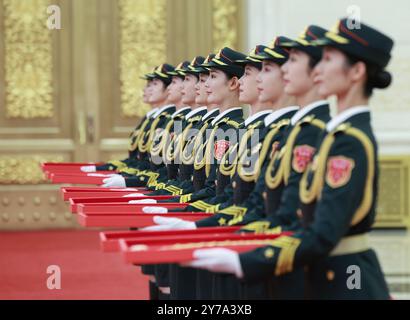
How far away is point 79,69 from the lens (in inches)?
397

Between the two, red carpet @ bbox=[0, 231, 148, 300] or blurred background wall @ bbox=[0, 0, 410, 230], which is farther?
blurred background wall @ bbox=[0, 0, 410, 230]

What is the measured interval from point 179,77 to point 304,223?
3.41 meters

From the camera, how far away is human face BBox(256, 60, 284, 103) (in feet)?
11.5

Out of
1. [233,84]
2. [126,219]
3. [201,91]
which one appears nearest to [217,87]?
[233,84]

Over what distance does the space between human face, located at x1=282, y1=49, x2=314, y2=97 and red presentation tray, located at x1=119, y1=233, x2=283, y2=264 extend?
1.81 feet

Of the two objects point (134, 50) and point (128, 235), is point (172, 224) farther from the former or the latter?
point (134, 50)

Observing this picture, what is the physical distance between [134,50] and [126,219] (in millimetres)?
6868

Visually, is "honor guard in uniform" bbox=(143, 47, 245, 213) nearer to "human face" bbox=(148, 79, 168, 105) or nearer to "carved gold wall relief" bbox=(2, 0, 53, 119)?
"human face" bbox=(148, 79, 168, 105)

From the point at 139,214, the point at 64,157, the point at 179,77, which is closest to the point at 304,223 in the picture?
the point at 139,214

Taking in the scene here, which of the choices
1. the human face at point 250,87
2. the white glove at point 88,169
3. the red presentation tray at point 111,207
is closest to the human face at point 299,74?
the human face at point 250,87

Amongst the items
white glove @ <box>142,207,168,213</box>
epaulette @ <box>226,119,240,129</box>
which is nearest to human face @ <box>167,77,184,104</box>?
epaulette @ <box>226,119,240,129</box>

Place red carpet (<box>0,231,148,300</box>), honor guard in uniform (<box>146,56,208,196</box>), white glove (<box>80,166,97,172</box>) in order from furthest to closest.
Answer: red carpet (<box>0,231,148,300</box>) < white glove (<box>80,166,97,172</box>) < honor guard in uniform (<box>146,56,208,196</box>)

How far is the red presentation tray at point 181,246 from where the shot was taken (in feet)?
8.16
